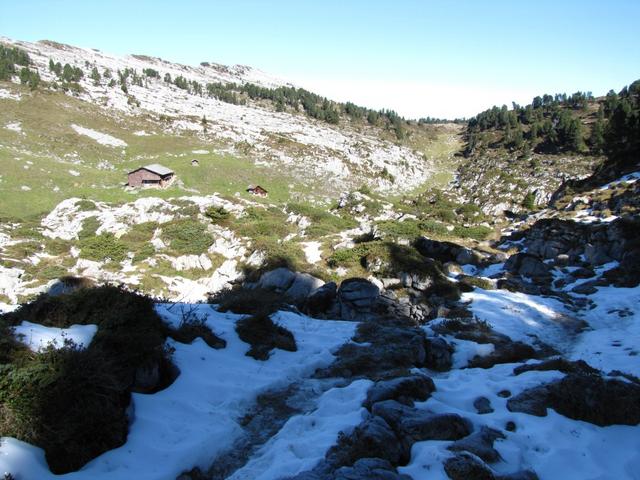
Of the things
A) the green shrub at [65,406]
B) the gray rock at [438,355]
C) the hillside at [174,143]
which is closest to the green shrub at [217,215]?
the hillside at [174,143]

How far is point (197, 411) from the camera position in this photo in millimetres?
8203

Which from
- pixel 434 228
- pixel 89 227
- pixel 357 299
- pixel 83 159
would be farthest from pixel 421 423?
pixel 83 159

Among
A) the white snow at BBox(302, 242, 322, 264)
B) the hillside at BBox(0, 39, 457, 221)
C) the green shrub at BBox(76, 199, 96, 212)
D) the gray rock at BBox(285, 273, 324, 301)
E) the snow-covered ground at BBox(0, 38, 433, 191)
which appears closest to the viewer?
the gray rock at BBox(285, 273, 324, 301)

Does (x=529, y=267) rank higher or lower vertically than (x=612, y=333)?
higher

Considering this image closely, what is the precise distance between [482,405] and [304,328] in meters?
7.65

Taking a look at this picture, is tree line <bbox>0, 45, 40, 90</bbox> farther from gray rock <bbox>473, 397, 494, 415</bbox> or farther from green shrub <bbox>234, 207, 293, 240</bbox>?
gray rock <bbox>473, 397, 494, 415</bbox>

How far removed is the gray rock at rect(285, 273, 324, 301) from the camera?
22.1 m

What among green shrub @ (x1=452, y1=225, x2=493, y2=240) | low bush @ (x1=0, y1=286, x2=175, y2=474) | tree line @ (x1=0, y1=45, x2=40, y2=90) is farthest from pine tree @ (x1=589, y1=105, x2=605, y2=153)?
tree line @ (x1=0, y1=45, x2=40, y2=90)

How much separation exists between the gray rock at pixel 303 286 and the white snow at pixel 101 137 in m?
64.2

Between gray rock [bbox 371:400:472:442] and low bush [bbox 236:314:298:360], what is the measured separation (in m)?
5.07

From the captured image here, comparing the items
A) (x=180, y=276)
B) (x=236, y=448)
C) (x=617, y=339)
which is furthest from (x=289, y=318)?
(x=180, y=276)

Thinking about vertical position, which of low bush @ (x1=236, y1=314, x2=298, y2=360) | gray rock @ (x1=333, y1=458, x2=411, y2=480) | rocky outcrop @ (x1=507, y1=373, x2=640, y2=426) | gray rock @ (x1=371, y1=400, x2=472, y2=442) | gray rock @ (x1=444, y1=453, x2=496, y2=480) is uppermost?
rocky outcrop @ (x1=507, y1=373, x2=640, y2=426)

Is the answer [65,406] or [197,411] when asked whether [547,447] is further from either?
[65,406]

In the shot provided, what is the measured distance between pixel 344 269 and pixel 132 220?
24.5 metres
